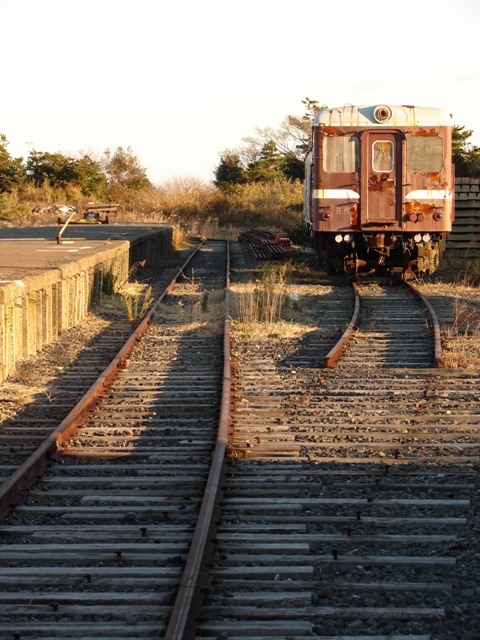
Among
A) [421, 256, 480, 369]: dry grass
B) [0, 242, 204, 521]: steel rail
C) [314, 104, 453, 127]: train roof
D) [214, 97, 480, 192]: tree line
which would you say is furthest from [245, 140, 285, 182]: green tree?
[0, 242, 204, 521]: steel rail

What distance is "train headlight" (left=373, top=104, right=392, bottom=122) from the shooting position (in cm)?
1578

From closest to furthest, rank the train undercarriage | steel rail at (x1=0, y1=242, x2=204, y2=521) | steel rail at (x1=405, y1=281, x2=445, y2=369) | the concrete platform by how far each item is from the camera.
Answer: steel rail at (x1=0, y1=242, x2=204, y2=521) < the concrete platform < steel rail at (x1=405, y1=281, x2=445, y2=369) < the train undercarriage

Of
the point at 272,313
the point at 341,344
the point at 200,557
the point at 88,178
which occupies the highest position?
the point at 88,178

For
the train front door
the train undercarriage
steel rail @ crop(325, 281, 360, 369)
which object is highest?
the train front door

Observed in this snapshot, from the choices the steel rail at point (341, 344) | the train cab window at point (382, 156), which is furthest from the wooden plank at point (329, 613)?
the train cab window at point (382, 156)

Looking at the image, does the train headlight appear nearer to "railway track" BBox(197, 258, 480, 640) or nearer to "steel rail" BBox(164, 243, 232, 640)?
"railway track" BBox(197, 258, 480, 640)

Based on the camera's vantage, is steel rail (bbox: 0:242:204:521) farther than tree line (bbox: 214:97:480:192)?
No

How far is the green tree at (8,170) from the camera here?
5586cm

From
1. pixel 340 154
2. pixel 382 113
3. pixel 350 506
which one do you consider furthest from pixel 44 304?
pixel 382 113

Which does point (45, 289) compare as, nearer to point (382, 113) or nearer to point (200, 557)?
point (200, 557)

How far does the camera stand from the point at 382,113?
1579cm

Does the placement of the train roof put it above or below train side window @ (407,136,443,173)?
above

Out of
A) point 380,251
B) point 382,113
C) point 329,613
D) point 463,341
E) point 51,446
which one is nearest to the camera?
point 329,613

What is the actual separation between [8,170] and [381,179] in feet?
147
